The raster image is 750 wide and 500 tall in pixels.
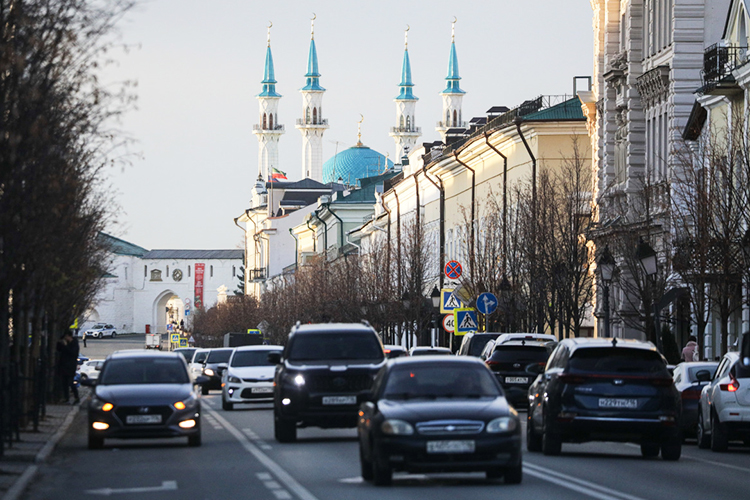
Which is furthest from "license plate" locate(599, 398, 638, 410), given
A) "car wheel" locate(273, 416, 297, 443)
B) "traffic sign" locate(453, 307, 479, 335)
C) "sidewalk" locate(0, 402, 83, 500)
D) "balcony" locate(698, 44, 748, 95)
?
"traffic sign" locate(453, 307, 479, 335)

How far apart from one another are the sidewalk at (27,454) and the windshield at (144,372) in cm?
134

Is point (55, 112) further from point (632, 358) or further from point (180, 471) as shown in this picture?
point (632, 358)

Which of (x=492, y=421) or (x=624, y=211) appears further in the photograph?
(x=624, y=211)

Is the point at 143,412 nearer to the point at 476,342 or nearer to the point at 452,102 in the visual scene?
the point at 476,342

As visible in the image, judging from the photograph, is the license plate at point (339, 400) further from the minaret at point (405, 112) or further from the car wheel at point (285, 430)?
the minaret at point (405, 112)

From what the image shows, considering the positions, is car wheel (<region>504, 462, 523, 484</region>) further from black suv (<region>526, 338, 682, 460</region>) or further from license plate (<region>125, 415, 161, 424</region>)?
license plate (<region>125, 415, 161, 424</region>)

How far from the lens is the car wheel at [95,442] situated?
2270cm

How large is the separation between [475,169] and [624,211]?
72.6 ft

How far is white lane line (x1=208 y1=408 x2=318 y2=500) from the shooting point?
15.3 m

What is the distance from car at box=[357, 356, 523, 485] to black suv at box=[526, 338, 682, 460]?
3444mm

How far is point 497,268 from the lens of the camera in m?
51.6

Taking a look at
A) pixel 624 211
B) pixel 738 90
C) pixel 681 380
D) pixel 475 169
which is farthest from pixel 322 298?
pixel 681 380

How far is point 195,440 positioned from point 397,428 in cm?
797

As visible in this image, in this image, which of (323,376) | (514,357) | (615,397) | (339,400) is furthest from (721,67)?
(615,397)
